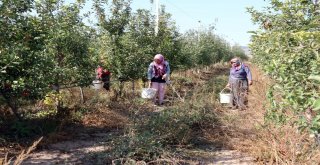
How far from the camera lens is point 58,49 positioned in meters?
8.05

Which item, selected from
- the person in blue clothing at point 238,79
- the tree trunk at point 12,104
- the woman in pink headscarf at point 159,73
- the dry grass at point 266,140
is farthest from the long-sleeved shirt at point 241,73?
the tree trunk at point 12,104

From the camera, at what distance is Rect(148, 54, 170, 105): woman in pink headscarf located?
30.9 feet

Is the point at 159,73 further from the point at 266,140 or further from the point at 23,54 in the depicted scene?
the point at 266,140

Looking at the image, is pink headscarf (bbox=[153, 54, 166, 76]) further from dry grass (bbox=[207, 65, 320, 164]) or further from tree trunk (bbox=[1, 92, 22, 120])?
tree trunk (bbox=[1, 92, 22, 120])

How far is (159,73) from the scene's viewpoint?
374 inches

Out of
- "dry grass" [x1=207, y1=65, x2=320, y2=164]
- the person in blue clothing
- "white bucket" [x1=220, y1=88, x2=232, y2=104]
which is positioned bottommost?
"dry grass" [x1=207, y1=65, x2=320, y2=164]

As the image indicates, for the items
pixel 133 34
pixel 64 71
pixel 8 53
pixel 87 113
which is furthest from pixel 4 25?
pixel 133 34

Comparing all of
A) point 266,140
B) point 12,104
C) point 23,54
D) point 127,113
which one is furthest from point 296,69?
point 127,113

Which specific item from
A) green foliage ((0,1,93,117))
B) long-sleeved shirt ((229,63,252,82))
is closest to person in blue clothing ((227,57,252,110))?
long-sleeved shirt ((229,63,252,82))

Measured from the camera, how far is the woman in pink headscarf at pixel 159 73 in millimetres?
9422

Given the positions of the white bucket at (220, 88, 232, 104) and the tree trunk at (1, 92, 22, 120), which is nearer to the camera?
the tree trunk at (1, 92, 22, 120)

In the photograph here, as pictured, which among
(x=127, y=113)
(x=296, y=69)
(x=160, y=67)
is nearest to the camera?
(x=296, y=69)

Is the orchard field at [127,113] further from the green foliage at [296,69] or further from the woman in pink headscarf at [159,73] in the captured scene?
the woman in pink headscarf at [159,73]

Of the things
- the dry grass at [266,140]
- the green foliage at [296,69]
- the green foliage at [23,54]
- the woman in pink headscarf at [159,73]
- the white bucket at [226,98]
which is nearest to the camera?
the green foliage at [296,69]
